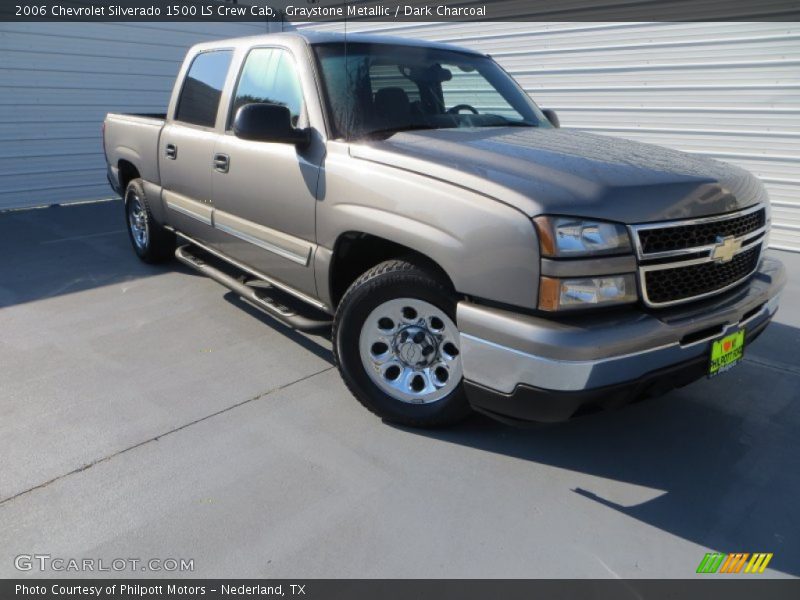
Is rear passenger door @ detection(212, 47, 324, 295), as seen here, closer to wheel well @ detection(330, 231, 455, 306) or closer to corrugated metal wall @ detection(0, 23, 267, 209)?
wheel well @ detection(330, 231, 455, 306)

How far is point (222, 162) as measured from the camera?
4.07 metres

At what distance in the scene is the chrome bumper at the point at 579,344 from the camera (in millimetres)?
2359

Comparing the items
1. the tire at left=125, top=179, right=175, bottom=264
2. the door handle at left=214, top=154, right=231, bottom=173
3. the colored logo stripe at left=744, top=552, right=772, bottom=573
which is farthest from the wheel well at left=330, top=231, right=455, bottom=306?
the tire at left=125, top=179, right=175, bottom=264

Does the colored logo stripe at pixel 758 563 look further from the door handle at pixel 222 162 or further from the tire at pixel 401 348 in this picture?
the door handle at pixel 222 162

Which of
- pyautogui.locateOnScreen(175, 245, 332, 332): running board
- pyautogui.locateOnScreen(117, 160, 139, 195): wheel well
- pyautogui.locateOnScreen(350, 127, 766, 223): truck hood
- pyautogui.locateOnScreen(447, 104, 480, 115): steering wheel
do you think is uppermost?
pyautogui.locateOnScreen(447, 104, 480, 115): steering wheel

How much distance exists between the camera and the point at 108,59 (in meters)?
9.91

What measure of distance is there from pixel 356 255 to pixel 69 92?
8.31 metres

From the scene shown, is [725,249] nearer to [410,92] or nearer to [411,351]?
[411,351]

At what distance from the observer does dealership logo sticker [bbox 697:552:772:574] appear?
7.56 ft

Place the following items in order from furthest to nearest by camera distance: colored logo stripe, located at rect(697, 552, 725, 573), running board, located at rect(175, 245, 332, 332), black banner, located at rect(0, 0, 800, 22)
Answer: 1. black banner, located at rect(0, 0, 800, 22)
2. running board, located at rect(175, 245, 332, 332)
3. colored logo stripe, located at rect(697, 552, 725, 573)

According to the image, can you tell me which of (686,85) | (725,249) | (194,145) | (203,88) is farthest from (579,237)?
(686,85)

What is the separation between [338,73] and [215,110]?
47.0 inches

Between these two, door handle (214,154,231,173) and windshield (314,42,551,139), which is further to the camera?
door handle (214,154,231,173)
